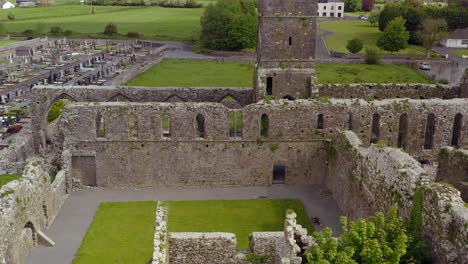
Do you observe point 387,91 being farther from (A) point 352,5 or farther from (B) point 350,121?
(A) point 352,5

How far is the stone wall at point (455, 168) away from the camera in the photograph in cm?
2138

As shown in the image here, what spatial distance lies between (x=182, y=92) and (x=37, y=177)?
40.0ft

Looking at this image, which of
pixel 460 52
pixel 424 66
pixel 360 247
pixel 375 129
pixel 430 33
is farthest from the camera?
pixel 460 52

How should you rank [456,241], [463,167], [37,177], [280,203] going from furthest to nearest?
[280,203] < [37,177] < [463,167] < [456,241]

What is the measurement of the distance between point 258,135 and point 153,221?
7.87 meters

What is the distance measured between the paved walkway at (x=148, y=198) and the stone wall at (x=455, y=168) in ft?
17.9

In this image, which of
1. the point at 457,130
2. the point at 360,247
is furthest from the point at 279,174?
the point at 360,247

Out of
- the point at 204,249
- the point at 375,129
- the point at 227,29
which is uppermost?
the point at 227,29

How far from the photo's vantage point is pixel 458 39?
310 feet

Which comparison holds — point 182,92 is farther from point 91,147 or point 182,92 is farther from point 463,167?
point 463,167

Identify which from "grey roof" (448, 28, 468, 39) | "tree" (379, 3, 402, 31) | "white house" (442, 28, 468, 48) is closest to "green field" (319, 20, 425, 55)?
"tree" (379, 3, 402, 31)

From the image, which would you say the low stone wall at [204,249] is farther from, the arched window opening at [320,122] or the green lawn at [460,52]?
the green lawn at [460,52]

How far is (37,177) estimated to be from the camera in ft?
78.8

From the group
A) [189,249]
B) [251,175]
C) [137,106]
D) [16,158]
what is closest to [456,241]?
[189,249]
